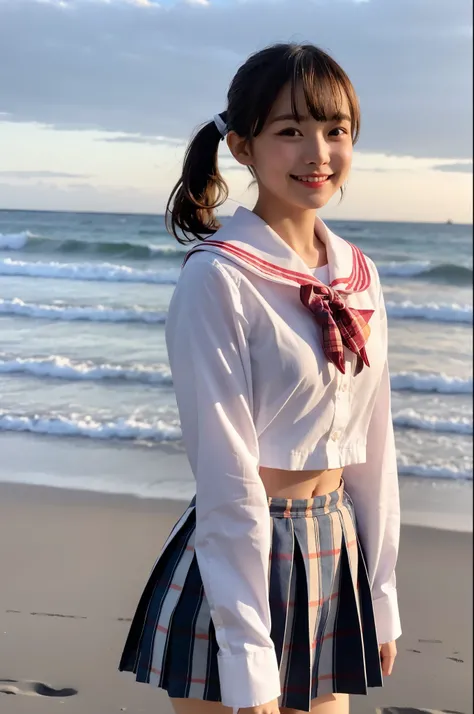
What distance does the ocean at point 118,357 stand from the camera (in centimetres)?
373

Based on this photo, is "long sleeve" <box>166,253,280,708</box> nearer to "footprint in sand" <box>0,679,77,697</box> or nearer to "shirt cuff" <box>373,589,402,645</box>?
"shirt cuff" <box>373,589,402,645</box>

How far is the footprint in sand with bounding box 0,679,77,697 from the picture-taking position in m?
2.24

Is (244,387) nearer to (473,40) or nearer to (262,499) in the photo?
(262,499)

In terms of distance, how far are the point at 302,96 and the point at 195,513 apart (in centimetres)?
60

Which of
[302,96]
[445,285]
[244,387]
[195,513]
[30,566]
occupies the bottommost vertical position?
[30,566]

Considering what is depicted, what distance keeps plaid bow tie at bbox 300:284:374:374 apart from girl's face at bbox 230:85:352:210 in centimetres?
14

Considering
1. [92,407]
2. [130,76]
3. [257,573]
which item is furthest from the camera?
[130,76]

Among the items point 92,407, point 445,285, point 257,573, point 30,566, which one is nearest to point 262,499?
point 257,573

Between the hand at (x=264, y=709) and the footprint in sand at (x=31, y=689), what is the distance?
3.67ft

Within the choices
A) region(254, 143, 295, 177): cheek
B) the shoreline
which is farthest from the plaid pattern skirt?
the shoreline

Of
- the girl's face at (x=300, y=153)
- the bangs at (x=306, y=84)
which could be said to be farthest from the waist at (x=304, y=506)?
the bangs at (x=306, y=84)

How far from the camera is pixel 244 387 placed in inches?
50.9

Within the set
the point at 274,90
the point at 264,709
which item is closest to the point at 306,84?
the point at 274,90

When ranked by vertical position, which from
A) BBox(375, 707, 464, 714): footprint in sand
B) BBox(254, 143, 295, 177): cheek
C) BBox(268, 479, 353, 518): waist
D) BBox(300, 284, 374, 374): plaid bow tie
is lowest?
BBox(375, 707, 464, 714): footprint in sand
